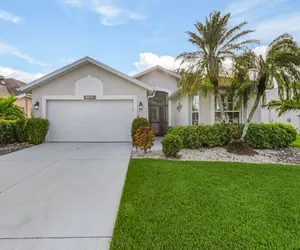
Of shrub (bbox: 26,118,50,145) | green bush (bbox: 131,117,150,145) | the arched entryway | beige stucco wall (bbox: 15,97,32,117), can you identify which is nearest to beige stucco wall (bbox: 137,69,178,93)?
the arched entryway

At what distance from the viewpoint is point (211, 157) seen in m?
7.97

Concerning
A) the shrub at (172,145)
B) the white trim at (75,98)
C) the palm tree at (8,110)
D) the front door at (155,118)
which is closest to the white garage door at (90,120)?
the white trim at (75,98)

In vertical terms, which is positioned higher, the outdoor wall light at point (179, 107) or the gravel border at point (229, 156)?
the outdoor wall light at point (179, 107)

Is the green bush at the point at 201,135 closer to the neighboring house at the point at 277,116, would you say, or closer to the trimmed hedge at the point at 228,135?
the trimmed hedge at the point at 228,135

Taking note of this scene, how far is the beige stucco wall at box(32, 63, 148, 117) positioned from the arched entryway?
4.31 meters

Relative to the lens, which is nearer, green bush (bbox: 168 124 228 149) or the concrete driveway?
the concrete driveway

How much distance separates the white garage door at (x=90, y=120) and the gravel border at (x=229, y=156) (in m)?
3.93

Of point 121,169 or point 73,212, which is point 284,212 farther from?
point 121,169

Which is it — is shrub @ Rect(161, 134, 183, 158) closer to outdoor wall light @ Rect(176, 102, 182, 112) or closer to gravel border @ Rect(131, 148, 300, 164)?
gravel border @ Rect(131, 148, 300, 164)

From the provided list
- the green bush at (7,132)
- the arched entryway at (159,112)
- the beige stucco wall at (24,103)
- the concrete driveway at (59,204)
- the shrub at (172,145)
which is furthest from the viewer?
the beige stucco wall at (24,103)

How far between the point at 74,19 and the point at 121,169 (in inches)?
406

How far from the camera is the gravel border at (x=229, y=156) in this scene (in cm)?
771

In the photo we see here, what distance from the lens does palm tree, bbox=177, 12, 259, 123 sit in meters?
8.36

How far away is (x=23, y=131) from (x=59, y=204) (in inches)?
358
